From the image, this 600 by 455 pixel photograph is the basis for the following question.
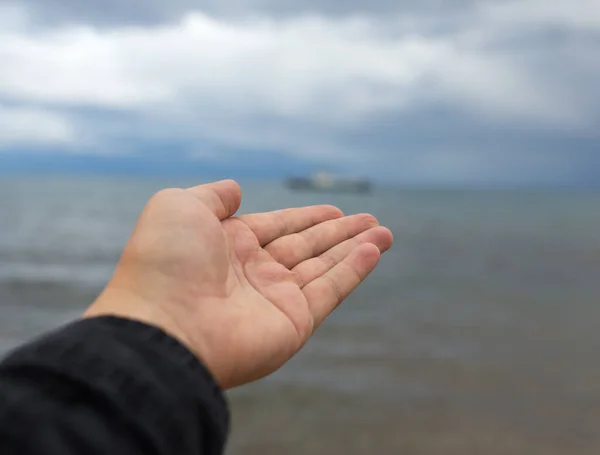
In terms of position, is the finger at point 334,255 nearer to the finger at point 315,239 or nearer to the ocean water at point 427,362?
the finger at point 315,239

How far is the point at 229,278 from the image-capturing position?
2.21m

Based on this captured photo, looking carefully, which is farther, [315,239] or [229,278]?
[315,239]

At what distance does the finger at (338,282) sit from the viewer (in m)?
2.41

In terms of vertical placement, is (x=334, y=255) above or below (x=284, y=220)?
below

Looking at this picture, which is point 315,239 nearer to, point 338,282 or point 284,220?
point 284,220

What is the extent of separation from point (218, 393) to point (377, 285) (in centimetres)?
1064

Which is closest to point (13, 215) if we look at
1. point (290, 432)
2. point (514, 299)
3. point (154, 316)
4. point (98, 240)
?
point (98, 240)

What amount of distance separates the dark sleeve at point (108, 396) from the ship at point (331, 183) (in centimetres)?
6385

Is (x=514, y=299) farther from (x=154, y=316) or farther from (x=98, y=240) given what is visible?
(x=98, y=240)

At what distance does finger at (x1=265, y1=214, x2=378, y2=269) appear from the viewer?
2672 mm

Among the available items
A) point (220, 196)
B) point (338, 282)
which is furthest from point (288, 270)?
point (220, 196)

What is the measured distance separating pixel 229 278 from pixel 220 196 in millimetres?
357

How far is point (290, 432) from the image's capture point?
534cm

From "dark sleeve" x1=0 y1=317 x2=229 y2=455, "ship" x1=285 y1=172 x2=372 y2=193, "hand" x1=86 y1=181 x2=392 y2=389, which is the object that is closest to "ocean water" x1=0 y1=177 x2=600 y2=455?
"hand" x1=86 y1=181 x2=392 y2=389
